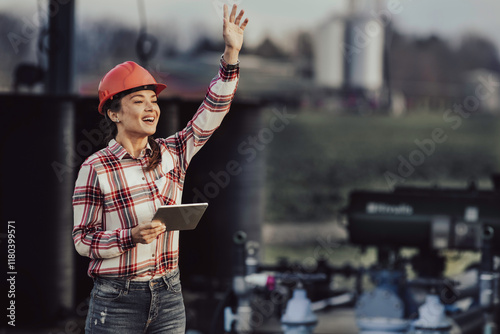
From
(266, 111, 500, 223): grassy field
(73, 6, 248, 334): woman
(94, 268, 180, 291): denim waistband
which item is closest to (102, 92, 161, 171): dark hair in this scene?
(73, 6, 248, 334): woman

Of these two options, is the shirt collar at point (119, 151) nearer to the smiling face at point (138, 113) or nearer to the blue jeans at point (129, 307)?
the smiling face at point (138, 113)

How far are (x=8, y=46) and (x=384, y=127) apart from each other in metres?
9.44

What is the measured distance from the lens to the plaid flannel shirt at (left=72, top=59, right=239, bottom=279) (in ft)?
6.53

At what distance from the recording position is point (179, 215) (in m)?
1.89

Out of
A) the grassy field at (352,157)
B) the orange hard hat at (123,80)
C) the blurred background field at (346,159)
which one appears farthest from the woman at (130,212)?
the grassy field at (352,157)

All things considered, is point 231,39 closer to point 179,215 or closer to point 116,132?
point 116,132

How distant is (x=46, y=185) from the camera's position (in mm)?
Answer: 4191

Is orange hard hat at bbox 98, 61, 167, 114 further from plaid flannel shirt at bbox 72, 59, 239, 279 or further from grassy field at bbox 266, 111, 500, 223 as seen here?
grassy field at bbox 266, 111, 500, 223

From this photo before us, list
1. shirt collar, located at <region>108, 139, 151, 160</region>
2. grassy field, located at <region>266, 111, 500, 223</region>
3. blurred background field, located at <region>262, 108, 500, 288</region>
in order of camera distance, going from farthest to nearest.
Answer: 1. grassy field, located at <region>266, 111, 500, 223</region>
2. blurred background field, located at <region>262, 108, 500, 288</region>
3. shirt collar, located at <region>108, 139, 151, 160</region>

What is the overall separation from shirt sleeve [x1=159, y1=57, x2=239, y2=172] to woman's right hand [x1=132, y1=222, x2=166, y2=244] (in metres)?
0.32

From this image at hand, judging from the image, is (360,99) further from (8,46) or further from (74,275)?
(74,275)

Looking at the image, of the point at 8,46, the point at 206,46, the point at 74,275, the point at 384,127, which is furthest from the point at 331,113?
the point at 74,275

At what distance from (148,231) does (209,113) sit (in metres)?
0.44

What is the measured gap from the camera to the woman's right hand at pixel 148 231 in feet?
6.20
